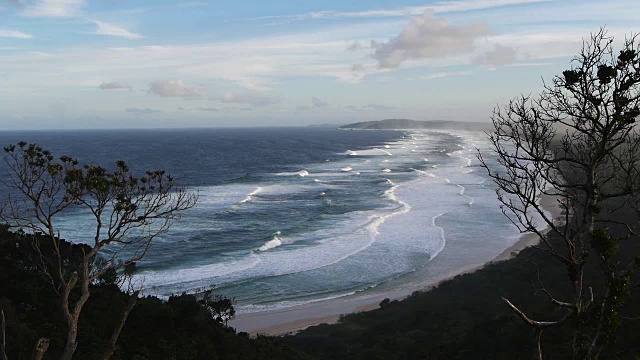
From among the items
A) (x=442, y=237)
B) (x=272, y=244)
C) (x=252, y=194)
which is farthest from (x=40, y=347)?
(x=252, y=194)

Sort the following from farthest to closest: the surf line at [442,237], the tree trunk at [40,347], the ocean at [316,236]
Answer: the surf line at [442,237] < the ocean at [316,236] < the tree trunk at [40,347]

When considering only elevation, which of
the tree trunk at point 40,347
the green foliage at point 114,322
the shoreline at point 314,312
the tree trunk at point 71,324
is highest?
the tree trunk at point 40,347

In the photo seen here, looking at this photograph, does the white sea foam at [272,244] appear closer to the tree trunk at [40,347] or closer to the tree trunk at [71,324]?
the tree trunk at [71,324]

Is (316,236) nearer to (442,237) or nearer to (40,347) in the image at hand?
(442,237)

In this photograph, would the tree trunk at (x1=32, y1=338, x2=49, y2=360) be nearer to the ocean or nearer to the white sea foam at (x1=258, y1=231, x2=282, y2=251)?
the ocean

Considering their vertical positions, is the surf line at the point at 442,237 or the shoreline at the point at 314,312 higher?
the surf line at the point at 442,237

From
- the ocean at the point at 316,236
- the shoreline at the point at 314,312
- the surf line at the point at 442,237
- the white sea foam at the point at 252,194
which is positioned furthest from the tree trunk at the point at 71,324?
the white sea foam at the point at 252,194

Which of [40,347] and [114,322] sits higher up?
[40,347]

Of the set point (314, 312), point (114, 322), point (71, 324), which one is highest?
point (71, 324)

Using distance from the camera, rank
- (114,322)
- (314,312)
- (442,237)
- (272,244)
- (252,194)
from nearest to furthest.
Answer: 1. (114,322)
2. (314,312)
3. (272,244)
4. (442,237)
5. (252,194)

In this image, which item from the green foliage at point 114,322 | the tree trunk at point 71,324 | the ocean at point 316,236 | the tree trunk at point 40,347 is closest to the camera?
the tree trunk at point 40,347

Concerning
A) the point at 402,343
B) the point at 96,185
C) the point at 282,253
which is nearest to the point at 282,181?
the point at 282,253

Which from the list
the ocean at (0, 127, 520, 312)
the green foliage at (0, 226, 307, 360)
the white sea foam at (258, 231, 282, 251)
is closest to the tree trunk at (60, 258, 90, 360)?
the green foliage at (0, 226, 307, 360)
